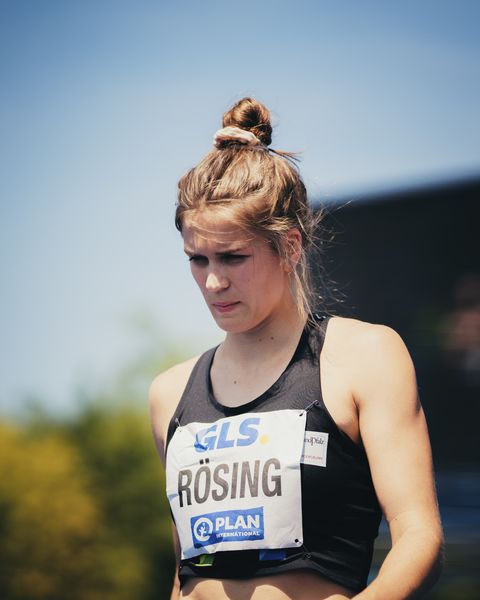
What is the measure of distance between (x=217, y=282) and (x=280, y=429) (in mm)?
367

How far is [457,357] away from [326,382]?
123 inches

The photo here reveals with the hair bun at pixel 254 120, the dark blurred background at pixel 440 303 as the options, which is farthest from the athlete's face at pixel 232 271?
the dark blurred background at pixel 440 303

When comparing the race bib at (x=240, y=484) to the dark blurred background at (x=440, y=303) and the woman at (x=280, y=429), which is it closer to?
the woman at (x=280, y=429)

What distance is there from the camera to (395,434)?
6.03ft

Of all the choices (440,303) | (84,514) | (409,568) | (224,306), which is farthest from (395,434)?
(84,514)

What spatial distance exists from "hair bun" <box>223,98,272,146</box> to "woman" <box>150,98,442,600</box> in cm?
9

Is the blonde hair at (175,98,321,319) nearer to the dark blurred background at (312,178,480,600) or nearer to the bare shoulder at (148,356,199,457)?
the bare shoulder at (148,356,199,457)

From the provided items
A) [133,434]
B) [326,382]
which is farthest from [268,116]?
[133,434]

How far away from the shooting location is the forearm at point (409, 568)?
1674 mm

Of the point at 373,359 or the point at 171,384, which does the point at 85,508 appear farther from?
the point at 373,359

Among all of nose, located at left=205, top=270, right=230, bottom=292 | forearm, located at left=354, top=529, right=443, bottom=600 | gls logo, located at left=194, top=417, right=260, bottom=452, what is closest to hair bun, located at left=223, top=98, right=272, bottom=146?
nose, located at left=205, top=270, right=230, bottom=292

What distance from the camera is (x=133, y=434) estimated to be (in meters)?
5.72

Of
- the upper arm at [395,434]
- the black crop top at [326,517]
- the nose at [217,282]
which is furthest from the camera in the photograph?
the nose at [217,282]

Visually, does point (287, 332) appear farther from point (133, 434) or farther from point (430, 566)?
point (133, 434)
